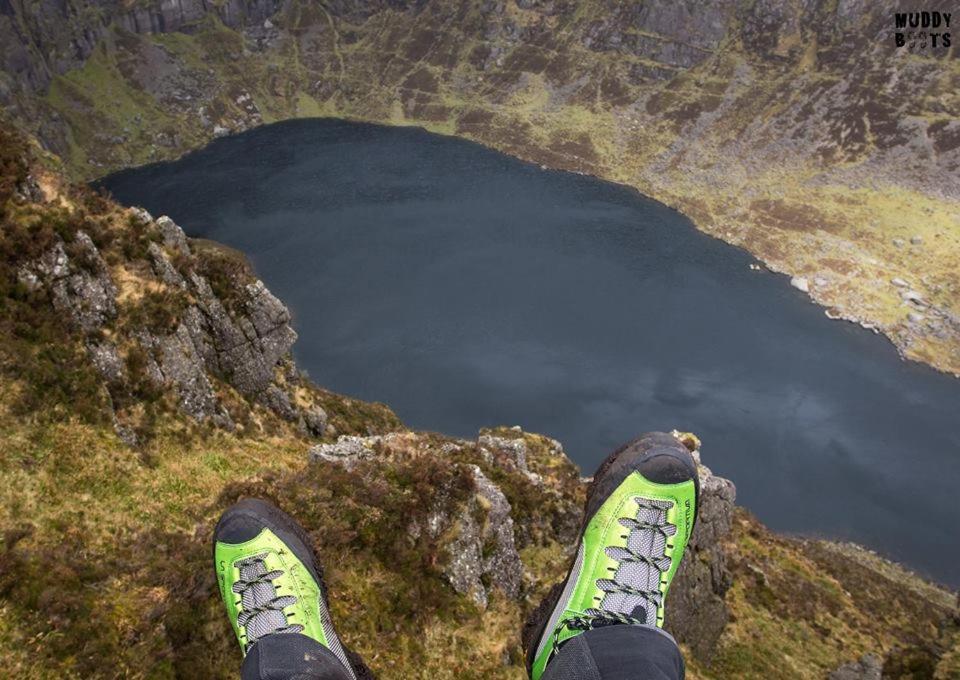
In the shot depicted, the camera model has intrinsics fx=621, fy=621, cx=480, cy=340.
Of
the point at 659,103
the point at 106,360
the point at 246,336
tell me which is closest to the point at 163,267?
the point at 246,336

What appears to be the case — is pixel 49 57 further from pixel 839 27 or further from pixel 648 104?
pixel 839 27

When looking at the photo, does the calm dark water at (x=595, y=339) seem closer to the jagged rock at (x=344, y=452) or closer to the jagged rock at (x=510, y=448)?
the jagged rock at (x=510, y=448)

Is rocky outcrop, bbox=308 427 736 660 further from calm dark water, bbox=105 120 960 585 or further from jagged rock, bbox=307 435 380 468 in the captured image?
calm dark water, bbox=105 120 960 585

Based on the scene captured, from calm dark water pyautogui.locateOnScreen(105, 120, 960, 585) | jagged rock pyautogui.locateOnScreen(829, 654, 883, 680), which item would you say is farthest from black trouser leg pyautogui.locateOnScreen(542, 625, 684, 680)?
calm dark water pyautogui.locateOnScreen(105, 120, 960, 585)

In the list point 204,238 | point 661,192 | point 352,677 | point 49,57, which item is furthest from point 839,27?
point 49,57

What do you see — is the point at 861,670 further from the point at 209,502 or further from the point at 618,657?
the point at 209,502

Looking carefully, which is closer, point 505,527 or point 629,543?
point 629,543
